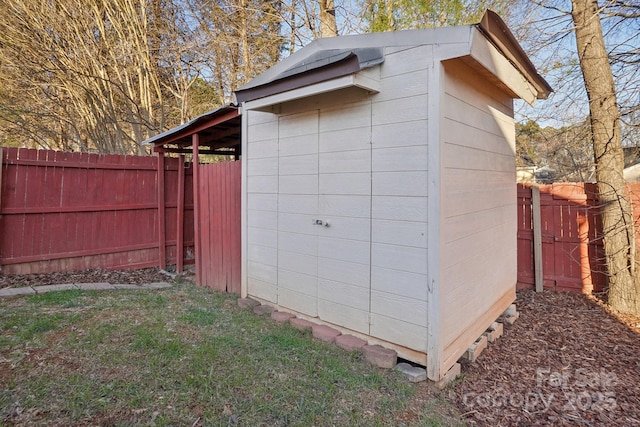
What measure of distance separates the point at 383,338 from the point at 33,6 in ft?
28.2

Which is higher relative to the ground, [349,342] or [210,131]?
[210,131]

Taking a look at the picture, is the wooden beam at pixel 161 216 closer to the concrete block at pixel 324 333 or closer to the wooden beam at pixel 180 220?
the wooden beam at pixel 180 220

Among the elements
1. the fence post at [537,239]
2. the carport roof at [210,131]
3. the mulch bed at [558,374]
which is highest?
the carport roof at [210,131]

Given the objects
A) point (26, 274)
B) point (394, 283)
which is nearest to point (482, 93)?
point (394, 283)

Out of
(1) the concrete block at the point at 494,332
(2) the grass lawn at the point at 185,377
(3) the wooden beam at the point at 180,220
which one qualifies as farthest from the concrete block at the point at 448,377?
(3) the wooden beam at the point at 180,220

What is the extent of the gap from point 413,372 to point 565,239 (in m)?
3.33

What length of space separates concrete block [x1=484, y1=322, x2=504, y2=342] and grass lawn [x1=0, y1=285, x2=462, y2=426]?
4.05ft

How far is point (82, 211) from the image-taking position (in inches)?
215

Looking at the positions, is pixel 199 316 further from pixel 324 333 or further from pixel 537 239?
pixel 537 239

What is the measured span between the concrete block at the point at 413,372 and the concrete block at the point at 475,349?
55 centimetres

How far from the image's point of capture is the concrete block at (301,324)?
3.28 meters

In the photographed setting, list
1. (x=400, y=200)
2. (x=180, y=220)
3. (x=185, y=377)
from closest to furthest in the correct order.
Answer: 1. (x=185, y=377)
2. (x=400, y=200)
3. (x=180, y=220)

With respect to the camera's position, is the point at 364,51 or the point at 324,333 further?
the point at 324,333

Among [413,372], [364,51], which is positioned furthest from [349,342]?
[364,51]
